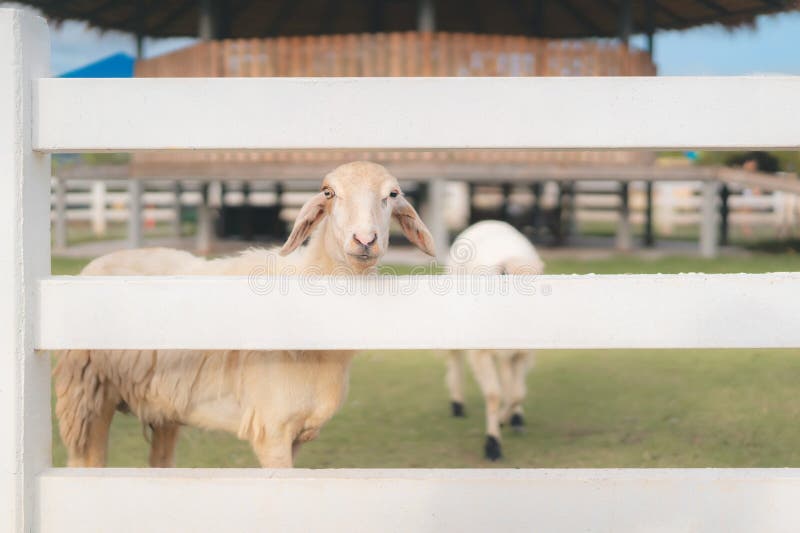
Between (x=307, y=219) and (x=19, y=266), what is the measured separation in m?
0.97

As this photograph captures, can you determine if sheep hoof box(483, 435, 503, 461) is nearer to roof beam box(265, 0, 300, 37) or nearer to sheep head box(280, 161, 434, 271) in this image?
sheep head box(280, 161, 434, 271)

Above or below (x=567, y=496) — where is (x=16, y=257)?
above

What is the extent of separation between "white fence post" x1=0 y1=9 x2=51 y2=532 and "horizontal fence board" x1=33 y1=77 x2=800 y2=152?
0.07 metres

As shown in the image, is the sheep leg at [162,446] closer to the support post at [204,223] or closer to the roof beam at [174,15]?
the support post at [204,223]

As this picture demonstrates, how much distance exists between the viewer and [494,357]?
597 cm

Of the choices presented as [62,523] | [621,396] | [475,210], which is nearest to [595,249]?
[475,210]

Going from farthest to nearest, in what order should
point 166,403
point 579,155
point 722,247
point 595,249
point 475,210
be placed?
point 475,210, point 722,247, point 595,249, point 579,155, point 166,403

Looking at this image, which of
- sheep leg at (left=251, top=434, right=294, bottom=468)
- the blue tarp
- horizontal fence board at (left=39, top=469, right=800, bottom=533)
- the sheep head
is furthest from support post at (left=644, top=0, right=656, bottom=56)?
horizontal fence board at (left=39, top=469, right=800, bottom=533)

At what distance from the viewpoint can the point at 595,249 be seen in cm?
1566

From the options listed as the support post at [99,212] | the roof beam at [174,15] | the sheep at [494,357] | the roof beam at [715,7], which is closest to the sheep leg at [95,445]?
the sheep at [494,357]

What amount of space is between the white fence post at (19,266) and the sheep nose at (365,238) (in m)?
0.89

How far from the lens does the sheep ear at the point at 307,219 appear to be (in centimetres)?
290

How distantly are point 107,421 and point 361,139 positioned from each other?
6.55 ft

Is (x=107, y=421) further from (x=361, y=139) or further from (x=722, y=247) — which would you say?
(x=722, y=247)
